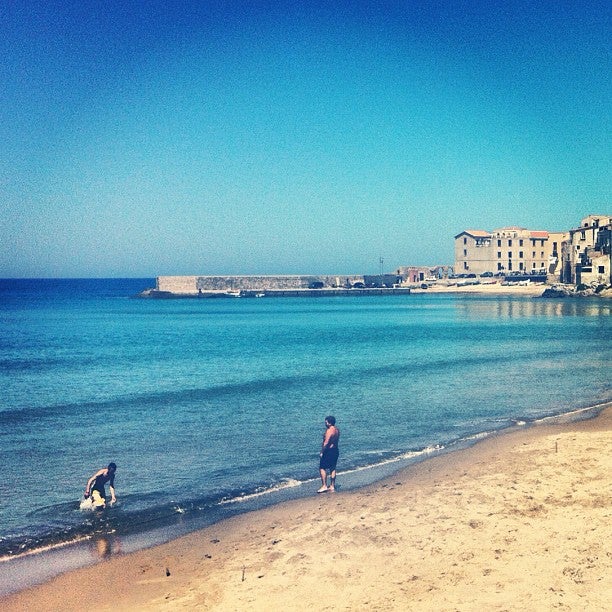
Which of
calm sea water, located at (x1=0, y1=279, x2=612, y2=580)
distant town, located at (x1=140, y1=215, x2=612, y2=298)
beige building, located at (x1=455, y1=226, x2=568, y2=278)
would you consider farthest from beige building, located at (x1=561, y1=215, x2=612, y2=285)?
calm sea water, located at (x1=0, y1=279, x2=612, y2=580)

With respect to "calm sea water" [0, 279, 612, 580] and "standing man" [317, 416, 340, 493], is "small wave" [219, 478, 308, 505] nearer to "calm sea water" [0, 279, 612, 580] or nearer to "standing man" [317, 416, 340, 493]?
"calm sea water" [0, 279, 612, 580]

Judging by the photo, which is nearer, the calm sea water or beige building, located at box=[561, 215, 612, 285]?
the calm sea water

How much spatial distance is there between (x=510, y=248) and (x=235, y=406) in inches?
4261

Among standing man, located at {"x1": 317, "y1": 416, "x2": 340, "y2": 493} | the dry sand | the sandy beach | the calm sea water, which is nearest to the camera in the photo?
the dry sand

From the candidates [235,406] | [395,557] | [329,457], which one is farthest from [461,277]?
[395,557]

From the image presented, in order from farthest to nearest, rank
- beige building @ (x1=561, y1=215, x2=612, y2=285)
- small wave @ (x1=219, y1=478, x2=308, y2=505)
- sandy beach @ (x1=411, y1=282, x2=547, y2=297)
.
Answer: sandy beach @ (x1=411, y1=282, x2=547, y2=297), beige building @ (x1=561, y1=215, x2=612, y2=285), small wave @ (x1=219, y1=478, x2=308, y2=505)

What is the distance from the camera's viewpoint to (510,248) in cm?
12175

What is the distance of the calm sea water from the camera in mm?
12758

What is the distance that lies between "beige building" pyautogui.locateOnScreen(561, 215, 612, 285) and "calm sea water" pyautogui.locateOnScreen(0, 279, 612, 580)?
3987 centimetres

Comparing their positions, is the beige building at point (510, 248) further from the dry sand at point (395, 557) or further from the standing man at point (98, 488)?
the standing man at point (98, 488)

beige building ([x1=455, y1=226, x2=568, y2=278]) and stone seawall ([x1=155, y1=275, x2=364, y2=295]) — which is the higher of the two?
beige building ([x1=455, y1=226, x2=568, y2=278])

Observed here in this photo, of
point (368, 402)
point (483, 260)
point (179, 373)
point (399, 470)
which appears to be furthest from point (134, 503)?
point (483, 260)

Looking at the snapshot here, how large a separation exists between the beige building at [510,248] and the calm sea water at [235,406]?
73.6 m

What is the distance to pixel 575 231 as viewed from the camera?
9244 cm
